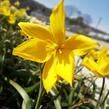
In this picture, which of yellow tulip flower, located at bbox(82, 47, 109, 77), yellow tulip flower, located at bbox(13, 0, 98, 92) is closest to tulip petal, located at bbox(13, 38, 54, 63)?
yellow tulip flower, located at bbox(13, 0, 98, 92)

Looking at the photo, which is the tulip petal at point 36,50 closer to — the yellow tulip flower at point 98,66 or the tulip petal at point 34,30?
the tulip petal at point 34,30

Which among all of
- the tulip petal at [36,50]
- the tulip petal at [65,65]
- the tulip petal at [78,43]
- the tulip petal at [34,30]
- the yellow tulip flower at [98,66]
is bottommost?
the yellow tulip flower at [98,66]

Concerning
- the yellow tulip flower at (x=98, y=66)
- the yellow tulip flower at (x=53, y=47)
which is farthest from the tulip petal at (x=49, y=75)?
the yellow tulip flower at (x=98, y=66)

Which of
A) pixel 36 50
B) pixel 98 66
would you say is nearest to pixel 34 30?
pixel 36 50

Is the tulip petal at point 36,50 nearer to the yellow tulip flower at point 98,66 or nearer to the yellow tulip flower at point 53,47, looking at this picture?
the yellow tulip flower at point 53,47

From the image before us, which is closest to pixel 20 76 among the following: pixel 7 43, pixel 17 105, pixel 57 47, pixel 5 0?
pixel 17 105

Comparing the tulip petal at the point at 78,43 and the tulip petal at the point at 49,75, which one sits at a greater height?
the tulip petal at the point at 78,43

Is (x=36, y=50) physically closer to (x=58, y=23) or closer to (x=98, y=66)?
(x=58, y=23)
